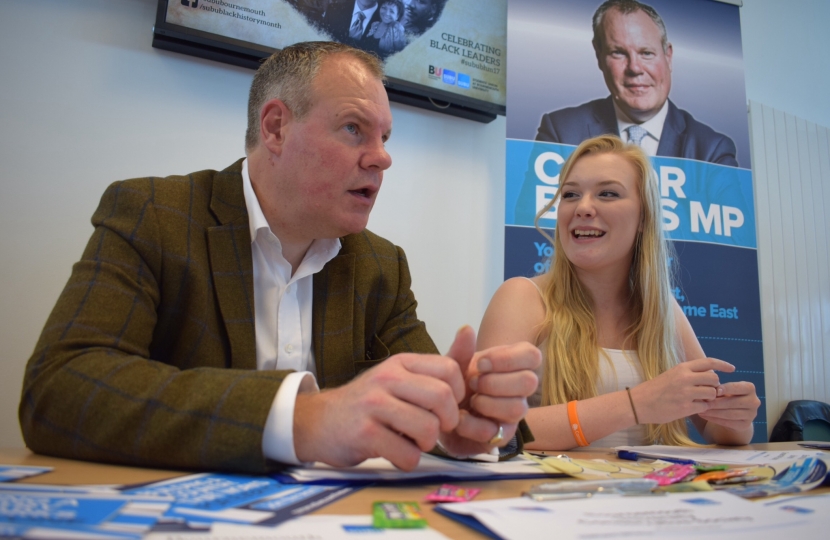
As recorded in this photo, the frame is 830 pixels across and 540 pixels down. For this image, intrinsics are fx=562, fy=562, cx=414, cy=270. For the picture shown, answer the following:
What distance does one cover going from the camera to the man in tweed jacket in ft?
2.15

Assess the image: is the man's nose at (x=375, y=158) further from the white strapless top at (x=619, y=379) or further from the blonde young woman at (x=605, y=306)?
the white strapless top at (x=619, y=379)

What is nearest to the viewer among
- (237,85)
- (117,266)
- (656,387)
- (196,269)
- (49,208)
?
(117,266)

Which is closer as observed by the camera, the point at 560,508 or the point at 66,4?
the point at 560,508

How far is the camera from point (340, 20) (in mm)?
2221

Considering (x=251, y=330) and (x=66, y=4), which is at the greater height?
(x=66, y=4)

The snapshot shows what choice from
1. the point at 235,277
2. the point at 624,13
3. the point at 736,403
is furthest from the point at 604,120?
the point at 235,277

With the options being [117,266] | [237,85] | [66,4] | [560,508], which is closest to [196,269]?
[117,266]

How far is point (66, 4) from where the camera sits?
1.95m

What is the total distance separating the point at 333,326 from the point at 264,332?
14 centimetres

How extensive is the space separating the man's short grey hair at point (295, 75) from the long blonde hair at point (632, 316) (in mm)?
851

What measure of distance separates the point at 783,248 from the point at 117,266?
3484mm

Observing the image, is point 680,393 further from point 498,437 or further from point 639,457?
point 498,437

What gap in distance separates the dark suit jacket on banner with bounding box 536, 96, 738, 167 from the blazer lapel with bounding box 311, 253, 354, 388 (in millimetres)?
1609

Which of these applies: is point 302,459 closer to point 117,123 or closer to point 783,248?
point 117,123
